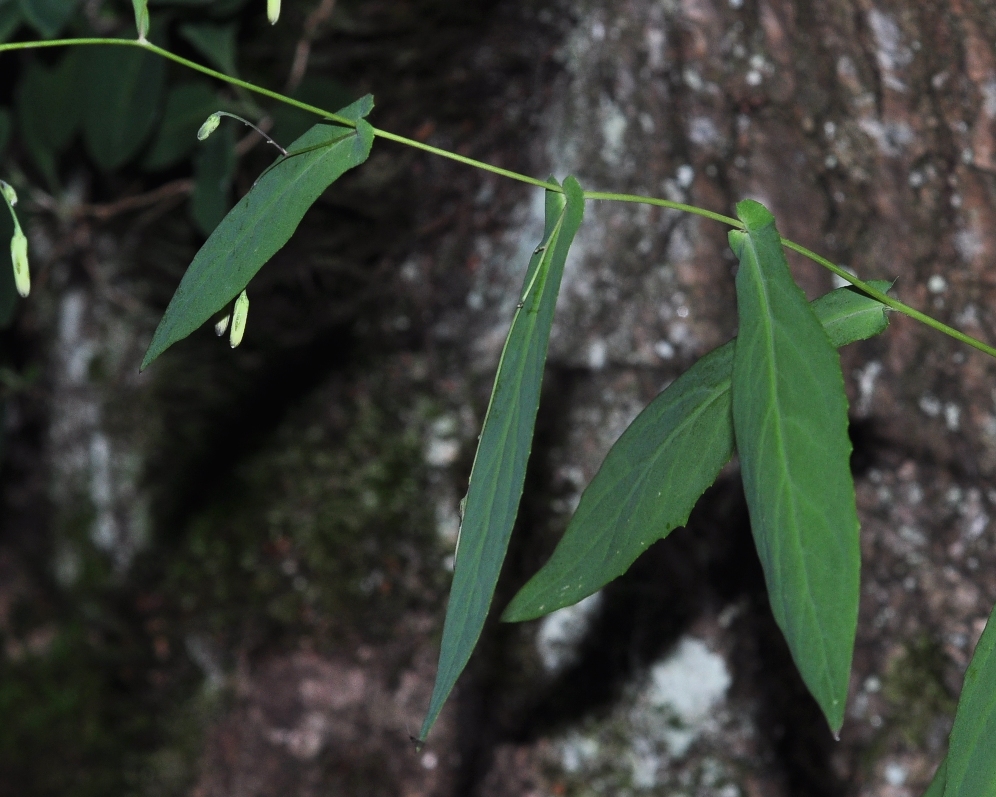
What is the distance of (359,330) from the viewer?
1.57 meters

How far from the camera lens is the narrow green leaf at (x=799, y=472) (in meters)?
0.49

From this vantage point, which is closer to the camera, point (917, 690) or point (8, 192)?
point (8, 192)

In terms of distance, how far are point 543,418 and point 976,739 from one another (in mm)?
863

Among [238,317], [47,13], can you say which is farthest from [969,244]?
[47,13]

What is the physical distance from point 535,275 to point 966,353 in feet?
2.78

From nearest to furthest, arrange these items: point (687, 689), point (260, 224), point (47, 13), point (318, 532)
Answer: point (260, 224), point (47, 13), point (687, 689), point (318, 532)

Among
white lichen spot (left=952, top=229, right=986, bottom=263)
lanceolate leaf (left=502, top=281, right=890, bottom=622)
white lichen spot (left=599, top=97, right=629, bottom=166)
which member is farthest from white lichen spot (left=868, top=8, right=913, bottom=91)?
lanceolate leaf (left=502, top=281, right=890, bottom=622)

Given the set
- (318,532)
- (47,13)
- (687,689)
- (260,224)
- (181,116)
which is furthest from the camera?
(318,532)

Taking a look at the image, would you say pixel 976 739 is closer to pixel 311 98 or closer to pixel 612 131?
pixel 612 131

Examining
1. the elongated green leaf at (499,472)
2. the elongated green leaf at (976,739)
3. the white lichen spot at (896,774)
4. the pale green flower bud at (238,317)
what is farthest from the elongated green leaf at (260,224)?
the white lichen spot at (896,774)

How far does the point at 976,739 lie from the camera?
583 millimetres

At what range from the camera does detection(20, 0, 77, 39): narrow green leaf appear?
1138 mm

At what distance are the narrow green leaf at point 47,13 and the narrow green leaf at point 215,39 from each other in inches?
9.4

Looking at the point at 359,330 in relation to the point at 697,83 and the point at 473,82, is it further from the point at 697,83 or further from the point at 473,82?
the point at 697,83
